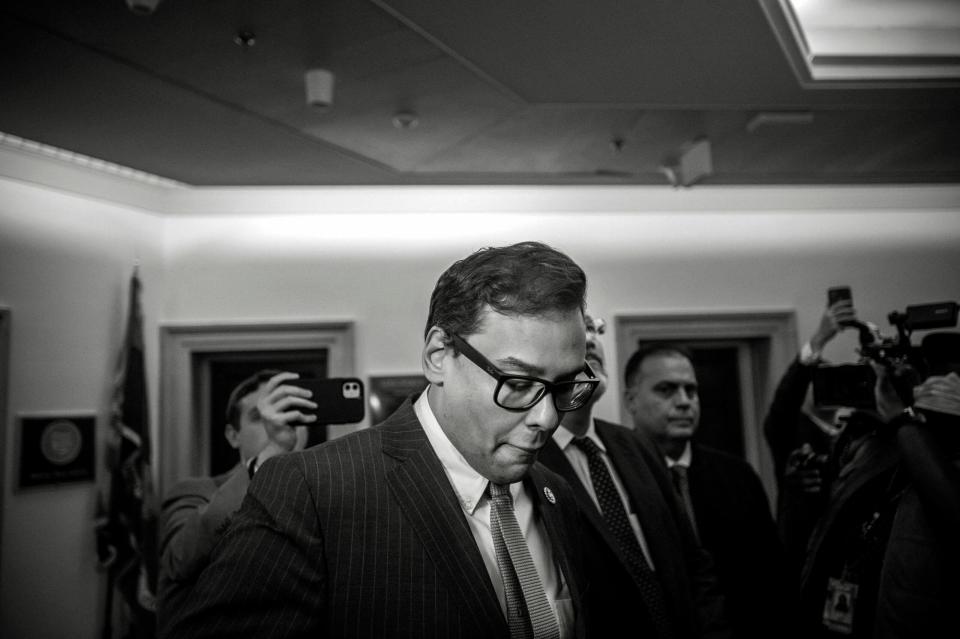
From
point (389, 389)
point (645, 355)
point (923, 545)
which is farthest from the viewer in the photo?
point (389, 389)

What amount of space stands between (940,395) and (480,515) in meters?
1.54

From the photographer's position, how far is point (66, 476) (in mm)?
A: 3752

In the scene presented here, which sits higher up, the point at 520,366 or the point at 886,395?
the point at 520,366

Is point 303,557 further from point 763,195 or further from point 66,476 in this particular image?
point 763,195

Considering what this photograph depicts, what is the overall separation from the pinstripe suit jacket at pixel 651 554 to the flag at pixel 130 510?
9.53ft

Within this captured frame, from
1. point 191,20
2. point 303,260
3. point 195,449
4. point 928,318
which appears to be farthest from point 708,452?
point 195,449

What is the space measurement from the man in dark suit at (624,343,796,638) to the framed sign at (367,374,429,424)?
1.79m

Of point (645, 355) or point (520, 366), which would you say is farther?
point (645, 355)

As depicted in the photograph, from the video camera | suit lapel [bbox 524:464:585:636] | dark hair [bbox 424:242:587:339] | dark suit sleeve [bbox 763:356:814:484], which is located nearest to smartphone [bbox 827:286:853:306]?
dark suit sleeve [bbox 763:356:814:484]

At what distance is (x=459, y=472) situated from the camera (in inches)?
52.4

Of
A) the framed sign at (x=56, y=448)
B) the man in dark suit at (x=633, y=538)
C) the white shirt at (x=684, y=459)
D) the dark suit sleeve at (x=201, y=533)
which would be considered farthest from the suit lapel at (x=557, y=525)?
the framed sign at (x=56, y=448)

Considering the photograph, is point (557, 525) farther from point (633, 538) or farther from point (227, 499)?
point (227, 499)

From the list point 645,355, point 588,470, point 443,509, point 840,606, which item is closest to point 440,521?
point 443,509

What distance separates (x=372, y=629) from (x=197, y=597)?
11.1 inches
